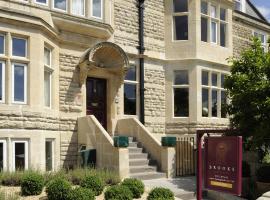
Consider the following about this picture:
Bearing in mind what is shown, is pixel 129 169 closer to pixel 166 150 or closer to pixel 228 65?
pixel 166 150

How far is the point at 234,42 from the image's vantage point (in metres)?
22.5

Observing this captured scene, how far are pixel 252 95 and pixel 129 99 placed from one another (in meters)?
5.95

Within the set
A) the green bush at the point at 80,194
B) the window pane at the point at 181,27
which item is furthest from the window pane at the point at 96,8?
the green bush at the point at 80,194

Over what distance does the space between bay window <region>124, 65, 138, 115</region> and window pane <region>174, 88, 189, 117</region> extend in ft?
7.02

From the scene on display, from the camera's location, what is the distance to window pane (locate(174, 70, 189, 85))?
19578 millimetres

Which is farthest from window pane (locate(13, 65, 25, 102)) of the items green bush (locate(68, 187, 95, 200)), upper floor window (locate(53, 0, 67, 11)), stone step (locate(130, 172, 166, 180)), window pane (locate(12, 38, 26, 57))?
green bush (locate(68, 187, 95, 200))

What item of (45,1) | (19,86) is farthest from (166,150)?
(45,1)

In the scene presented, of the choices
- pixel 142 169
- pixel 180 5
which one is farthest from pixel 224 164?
pixel 180 5

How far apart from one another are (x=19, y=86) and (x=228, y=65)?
37.0ft

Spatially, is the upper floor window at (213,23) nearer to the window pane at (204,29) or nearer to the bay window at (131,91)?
the window pane at (204,29)

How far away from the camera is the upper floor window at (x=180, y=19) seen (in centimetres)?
1975

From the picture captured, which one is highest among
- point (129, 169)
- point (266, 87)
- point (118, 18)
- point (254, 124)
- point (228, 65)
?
point (118, 18)

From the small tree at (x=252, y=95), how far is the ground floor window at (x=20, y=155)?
6965 mm

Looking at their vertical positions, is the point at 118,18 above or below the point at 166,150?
above
